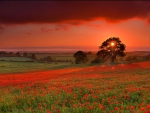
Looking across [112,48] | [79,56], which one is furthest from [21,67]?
[112,48]

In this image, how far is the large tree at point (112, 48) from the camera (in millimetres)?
76438

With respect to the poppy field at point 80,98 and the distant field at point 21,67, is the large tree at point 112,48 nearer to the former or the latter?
the distant field at point 21,67

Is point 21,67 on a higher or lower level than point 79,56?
lower

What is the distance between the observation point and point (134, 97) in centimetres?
851

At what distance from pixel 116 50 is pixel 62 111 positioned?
240 ft

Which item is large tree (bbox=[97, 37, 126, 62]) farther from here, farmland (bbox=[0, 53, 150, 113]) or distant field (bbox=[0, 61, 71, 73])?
farmland (bbox=[0, 53, 150, 113])

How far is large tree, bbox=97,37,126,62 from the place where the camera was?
7644cm

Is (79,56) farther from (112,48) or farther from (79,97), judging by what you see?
(79,97)

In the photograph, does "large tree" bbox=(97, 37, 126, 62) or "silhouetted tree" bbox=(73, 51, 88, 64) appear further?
"silhouetted tree" bbox=(73, 51, 88, 64)

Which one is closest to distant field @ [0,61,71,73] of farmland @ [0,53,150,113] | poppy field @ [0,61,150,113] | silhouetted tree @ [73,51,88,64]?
silhouetted tree @ [73,51,88,64]

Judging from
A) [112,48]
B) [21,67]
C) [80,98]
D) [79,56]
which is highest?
[112,48]

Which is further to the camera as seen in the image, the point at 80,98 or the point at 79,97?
the point at 79,97

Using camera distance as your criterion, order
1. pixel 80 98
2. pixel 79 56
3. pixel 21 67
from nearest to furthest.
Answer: pixel 80 98 → pixel 21 67 → pixel 79 56

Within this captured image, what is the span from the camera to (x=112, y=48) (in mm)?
77188
